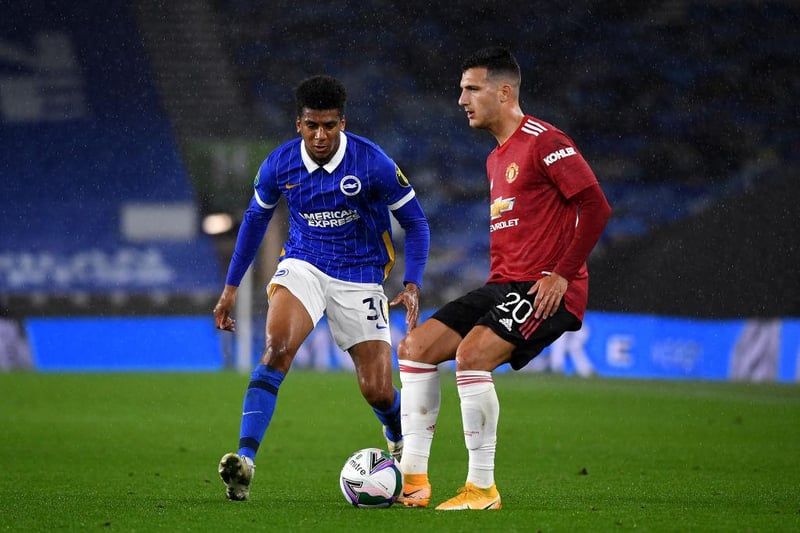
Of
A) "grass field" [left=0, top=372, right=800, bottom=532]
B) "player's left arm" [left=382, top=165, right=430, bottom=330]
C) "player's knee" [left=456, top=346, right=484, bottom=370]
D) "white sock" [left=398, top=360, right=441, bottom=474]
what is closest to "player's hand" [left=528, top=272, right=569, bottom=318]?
"player's knee" [left=456, top=346, right=484, bottom=370]

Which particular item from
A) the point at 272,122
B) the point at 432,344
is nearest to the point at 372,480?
the point at 432,344

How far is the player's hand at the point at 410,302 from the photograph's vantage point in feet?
18.1

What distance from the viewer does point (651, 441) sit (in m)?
8.93

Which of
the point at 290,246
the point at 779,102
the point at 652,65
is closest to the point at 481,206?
the point at 652,65

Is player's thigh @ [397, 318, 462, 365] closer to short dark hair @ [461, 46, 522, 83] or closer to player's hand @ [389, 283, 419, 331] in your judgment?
player's hand @ [389, 283, 419, 331]

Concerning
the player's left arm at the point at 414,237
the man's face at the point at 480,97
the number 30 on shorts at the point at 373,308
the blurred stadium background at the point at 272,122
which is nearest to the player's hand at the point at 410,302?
the player's left arm at the point at 414,237


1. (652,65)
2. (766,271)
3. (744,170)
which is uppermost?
(652,65)

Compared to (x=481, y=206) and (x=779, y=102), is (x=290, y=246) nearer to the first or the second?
(x=481, y=206)

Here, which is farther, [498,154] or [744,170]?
[744,170]

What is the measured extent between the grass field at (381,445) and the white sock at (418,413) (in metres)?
0.28

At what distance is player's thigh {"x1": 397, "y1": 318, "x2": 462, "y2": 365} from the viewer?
17.1 ft

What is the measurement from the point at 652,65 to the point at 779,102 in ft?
8.21

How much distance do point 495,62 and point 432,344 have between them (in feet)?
4.11

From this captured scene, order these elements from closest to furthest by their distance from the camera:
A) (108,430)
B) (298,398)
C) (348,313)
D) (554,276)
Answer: (554,276)
(348,313)
(108,430)
(298,398)
